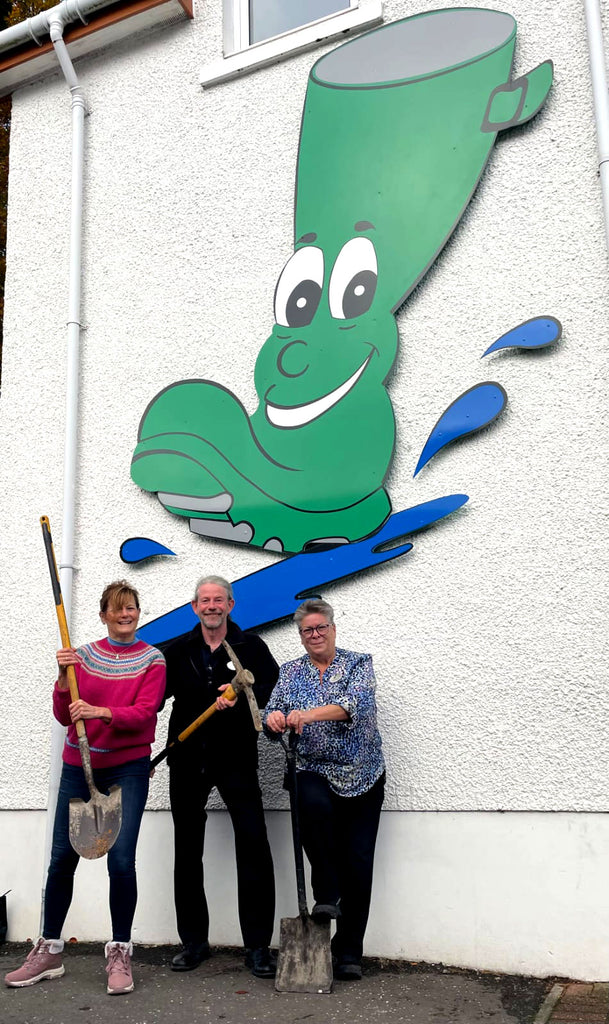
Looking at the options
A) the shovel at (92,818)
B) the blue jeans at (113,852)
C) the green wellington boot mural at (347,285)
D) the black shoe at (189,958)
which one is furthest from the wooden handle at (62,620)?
the black shoe at (189,958)

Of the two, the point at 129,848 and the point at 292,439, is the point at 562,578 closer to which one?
the point at 292,439

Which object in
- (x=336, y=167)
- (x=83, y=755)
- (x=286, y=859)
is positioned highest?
(x=336, y=167)

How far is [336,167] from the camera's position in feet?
15.1

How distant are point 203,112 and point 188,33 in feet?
1.85

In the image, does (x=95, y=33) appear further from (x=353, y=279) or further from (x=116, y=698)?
(x=116, y=698)

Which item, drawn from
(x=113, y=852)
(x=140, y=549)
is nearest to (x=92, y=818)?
(x=113, y=852)

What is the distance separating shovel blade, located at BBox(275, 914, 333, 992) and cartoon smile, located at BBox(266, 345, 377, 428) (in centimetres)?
220

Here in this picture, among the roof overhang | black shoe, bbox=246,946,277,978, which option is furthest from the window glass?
black shoe, bbox=246,946,277,978

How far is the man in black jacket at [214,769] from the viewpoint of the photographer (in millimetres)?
3695

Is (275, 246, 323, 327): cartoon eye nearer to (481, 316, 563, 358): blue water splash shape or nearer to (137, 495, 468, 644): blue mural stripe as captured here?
(481, 316, 563, 358): blue water splash shape

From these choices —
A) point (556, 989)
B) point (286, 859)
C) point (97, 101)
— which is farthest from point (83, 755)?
point (97, 101)

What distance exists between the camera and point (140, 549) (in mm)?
4684

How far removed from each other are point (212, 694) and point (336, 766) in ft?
1.99

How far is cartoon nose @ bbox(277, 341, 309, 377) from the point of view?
4504 mm
